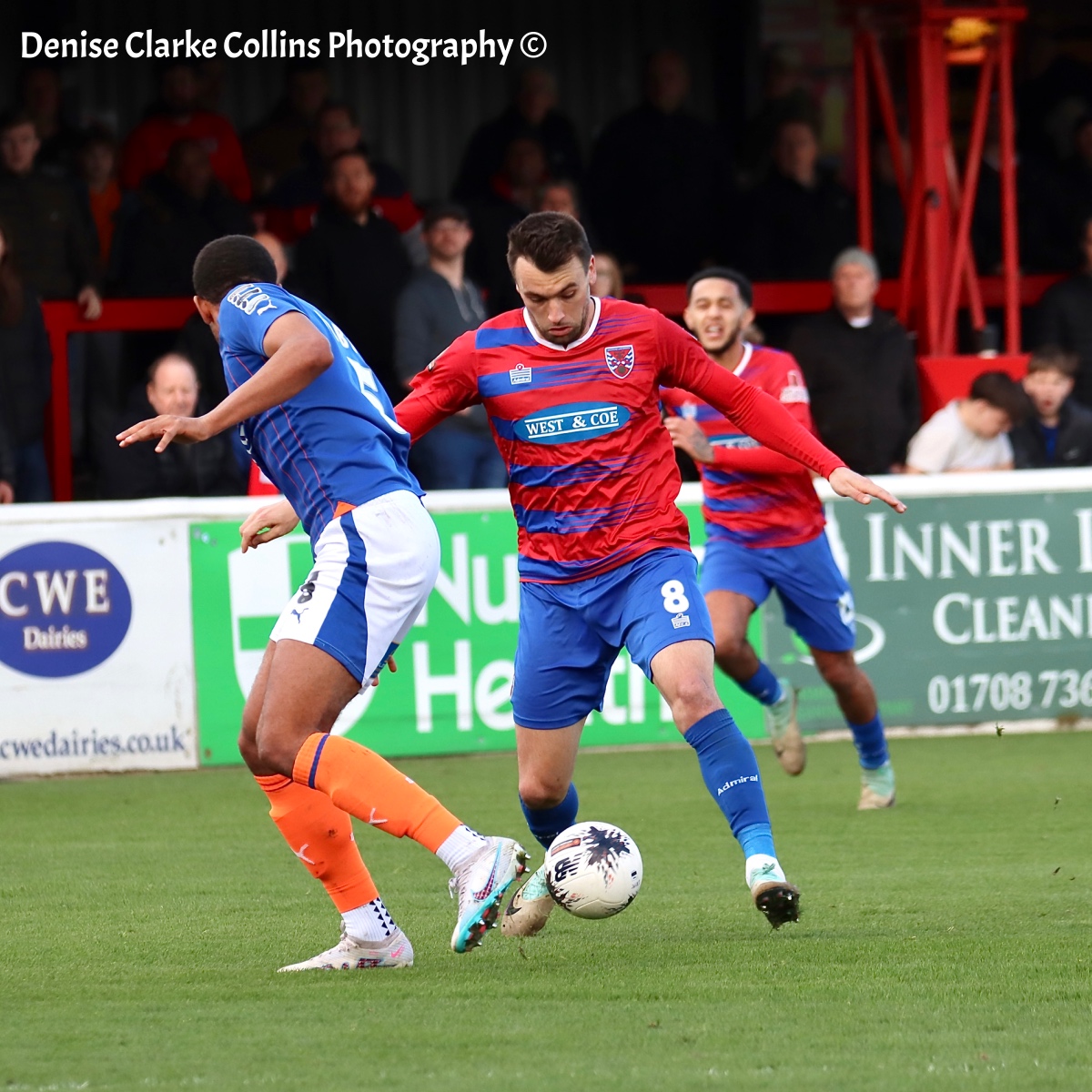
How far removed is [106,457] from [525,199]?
301cm

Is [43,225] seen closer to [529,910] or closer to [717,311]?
[717,311]

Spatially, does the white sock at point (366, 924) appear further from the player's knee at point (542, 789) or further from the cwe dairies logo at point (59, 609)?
the cwe dairies logo at point (59, 609)

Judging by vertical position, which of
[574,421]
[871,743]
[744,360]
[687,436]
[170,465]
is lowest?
[871,743]

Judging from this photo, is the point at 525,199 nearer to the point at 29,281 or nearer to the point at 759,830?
the point at 29,281

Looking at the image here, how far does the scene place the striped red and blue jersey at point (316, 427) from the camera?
16.3ft

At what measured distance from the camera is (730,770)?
202 inches

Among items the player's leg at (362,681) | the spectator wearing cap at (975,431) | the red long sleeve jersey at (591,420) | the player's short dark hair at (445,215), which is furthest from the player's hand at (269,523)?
the spectator wearing cap at (975,431)

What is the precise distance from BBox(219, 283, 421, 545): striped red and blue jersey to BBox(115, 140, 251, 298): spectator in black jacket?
6.63 meters

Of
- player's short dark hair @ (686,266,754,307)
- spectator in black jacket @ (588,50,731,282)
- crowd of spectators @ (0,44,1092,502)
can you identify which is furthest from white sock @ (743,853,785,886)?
spectator in black jacket @ (588,50,731,282)

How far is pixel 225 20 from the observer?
559 inches

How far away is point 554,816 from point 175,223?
6.87 metres

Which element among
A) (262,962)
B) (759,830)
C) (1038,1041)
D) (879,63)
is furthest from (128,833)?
(879,63)

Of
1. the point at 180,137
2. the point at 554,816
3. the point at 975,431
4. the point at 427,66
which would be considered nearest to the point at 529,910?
the point at 554,816

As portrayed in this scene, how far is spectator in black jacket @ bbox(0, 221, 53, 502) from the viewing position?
10.6 meters
